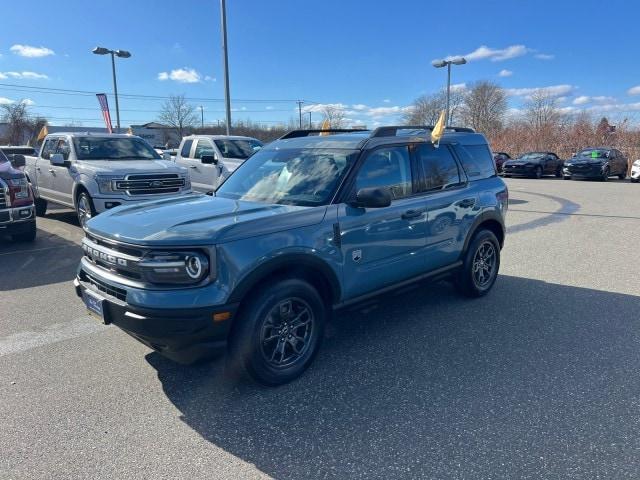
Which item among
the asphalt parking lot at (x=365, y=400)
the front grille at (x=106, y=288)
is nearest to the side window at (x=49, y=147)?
the asphalt parking lot at (x=365, y=400)

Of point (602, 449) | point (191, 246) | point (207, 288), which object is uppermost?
point (191, 246)

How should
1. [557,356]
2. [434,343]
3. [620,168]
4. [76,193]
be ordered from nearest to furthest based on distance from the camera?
[557,356] → [434,343] → [76,193] → [620,168]

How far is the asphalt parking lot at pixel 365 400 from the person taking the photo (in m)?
2.61

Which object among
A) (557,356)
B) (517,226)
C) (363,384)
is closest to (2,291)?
(363,384)

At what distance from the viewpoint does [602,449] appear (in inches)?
105

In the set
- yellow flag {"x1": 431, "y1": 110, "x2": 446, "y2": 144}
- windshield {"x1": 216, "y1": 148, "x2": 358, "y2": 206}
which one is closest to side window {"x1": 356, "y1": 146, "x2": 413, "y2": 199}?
windshield {"x1": 216, "y1": 148, "x2": 358, "y2": 206}

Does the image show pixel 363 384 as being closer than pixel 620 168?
Yes

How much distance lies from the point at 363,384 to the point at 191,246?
1630mm

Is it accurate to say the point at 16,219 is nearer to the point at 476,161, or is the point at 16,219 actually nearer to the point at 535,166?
the point at 476,161

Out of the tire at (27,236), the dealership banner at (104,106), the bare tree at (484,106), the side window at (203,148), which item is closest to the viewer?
the tire at (27,236)

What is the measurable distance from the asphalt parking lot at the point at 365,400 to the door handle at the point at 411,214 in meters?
1.11

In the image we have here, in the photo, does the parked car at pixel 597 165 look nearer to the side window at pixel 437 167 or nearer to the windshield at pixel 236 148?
the windshield at pixel 236 148

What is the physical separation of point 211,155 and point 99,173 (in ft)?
10.7

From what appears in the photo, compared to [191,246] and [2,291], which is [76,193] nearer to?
[2,291]
